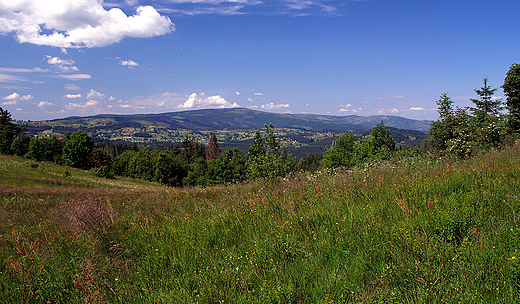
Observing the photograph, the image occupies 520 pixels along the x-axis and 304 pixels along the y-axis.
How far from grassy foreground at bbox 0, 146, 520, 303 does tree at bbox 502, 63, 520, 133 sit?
3987 centimetres

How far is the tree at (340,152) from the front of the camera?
190 feet

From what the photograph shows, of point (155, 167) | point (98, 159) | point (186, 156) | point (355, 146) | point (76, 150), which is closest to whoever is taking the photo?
point (355, 146)

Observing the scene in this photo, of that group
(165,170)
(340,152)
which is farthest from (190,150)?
(340,152)

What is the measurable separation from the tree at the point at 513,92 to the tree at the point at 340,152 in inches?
1063

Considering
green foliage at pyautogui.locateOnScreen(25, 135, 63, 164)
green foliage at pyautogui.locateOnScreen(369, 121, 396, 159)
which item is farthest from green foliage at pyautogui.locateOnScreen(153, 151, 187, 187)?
green foliage at pyautogui.locateOnScreen(369, 121, 396, 159)

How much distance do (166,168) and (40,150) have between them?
3982cm

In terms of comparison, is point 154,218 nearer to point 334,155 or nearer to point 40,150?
point 334,155

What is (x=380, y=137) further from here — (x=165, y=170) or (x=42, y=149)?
(x=42, y=149)

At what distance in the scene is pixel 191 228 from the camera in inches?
170

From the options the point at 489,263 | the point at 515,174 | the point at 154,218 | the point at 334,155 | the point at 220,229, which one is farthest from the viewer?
the point at 334,155

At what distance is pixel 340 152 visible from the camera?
60.0 m

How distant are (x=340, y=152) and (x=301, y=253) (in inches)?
2353

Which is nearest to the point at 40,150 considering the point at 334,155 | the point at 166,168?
the point at 166,168

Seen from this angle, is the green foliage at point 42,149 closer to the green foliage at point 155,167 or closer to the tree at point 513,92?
the green foliage at point 155,167
